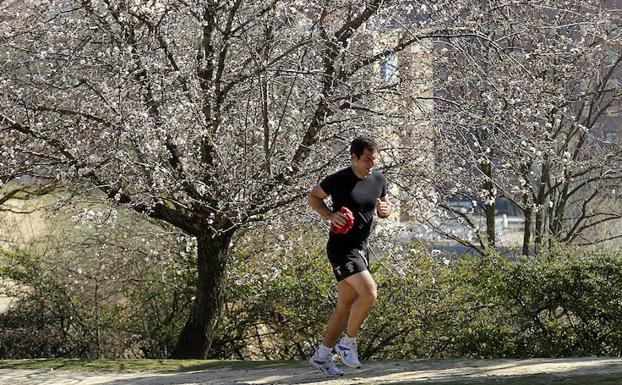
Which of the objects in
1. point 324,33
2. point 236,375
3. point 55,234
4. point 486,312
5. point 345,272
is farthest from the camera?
point 55,234

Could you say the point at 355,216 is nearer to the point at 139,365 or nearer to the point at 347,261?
the point at 347,261

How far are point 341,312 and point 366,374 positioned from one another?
926mm

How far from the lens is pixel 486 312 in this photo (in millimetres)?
10789

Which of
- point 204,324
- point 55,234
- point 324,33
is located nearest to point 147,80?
point 324,33

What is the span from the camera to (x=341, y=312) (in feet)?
24.6

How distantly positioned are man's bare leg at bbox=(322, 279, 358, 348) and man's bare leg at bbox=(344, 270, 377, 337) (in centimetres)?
8

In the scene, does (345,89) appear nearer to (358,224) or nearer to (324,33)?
(324,33)

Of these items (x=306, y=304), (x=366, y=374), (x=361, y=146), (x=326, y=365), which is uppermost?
(x=361, y=146)

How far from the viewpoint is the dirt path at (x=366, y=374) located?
7.91 m

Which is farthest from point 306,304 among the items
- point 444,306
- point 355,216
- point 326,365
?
point 355,216

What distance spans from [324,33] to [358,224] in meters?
2.70

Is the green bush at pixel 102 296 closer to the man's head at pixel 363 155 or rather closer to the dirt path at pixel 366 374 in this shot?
the dirt path at pixel 366 374

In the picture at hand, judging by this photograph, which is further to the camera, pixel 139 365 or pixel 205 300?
pixel 205 300

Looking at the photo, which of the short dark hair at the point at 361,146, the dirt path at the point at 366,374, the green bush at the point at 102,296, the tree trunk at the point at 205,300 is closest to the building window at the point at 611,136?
the green bush at the point at 102,296
